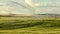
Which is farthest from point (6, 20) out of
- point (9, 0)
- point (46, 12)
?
point (46, 12)

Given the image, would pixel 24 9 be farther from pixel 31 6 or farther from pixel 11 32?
pixel 11 32

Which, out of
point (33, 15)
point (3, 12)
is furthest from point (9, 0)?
point (33, 15)

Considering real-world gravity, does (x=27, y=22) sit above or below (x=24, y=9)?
below

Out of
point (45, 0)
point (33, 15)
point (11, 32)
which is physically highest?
point (45, 0)

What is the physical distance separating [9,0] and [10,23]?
191mm

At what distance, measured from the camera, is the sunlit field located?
3.94 ft

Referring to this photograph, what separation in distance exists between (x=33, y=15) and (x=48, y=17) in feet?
0.40

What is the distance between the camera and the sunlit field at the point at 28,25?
47.3 inches

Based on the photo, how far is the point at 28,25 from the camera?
1.22 meters

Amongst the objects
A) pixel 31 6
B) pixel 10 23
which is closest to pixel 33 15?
pixel 31 6

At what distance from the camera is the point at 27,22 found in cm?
122

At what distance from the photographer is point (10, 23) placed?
47.6 inches

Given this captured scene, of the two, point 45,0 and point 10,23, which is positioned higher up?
point 45,0

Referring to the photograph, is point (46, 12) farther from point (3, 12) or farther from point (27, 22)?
point (3, 12)
